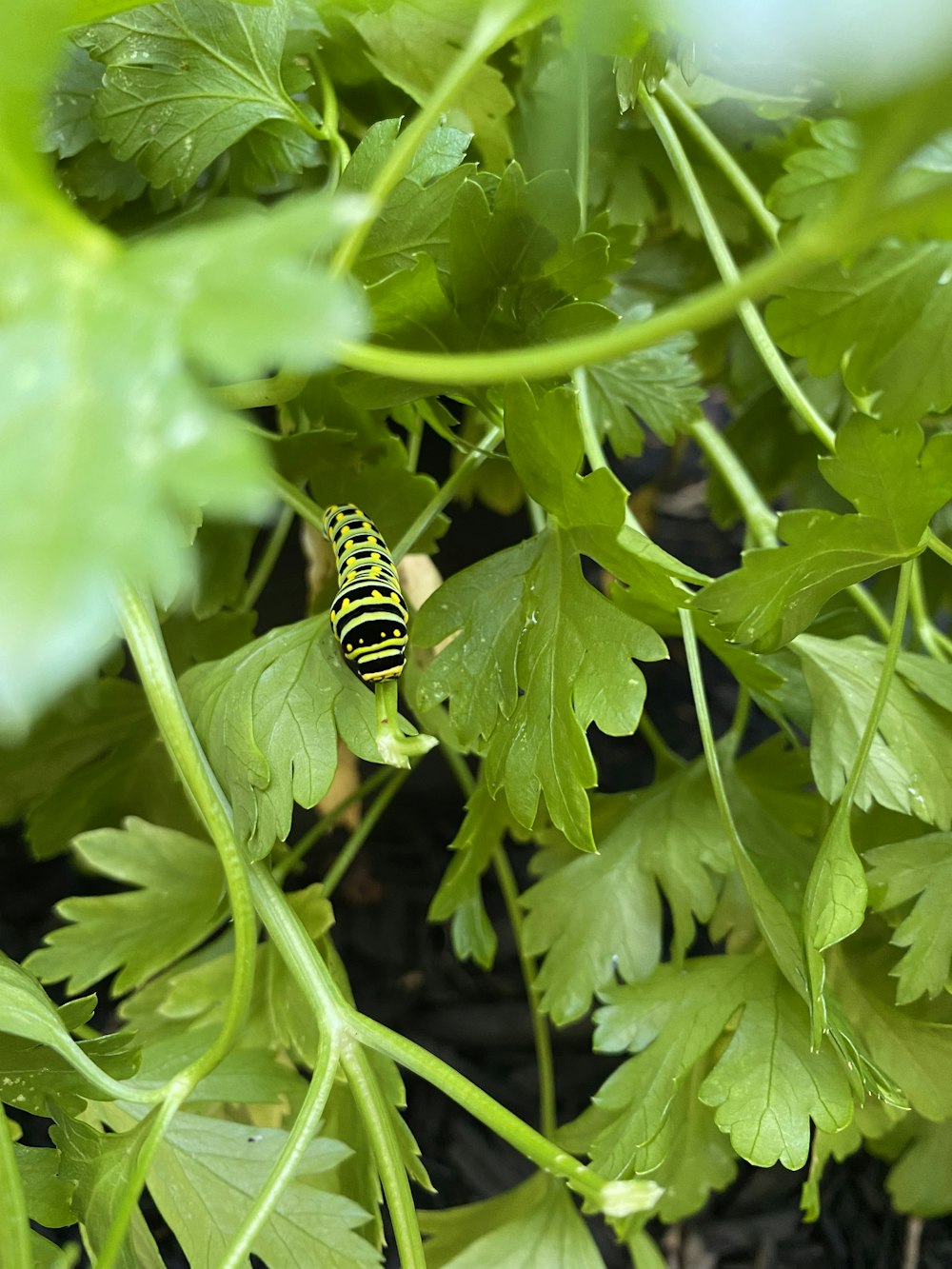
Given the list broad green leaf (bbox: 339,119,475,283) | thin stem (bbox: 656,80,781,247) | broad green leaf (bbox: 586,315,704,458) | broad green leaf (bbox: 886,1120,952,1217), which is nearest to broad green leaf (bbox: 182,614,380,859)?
broad green leaf (bbox: 339,119,475,283)

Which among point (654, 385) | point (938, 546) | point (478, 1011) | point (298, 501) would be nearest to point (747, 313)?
point (654, 385)

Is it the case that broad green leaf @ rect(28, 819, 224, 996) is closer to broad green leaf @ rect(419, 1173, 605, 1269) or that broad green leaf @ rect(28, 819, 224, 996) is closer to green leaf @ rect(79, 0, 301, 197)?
broad green leaf @ rect(419, 1173, 605, 1269)

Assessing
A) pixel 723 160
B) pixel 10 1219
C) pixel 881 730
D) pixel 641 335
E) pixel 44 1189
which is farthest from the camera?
pixel 723 160

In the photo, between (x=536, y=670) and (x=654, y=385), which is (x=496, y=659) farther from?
(x=654, y=385)

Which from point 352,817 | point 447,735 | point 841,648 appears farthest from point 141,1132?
point 352,817

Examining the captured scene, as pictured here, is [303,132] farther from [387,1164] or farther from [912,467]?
[387,1164]
